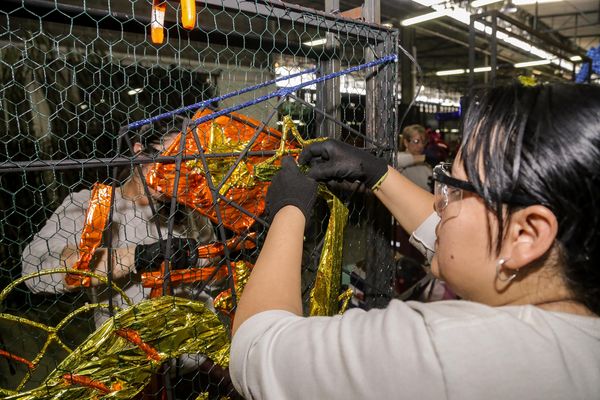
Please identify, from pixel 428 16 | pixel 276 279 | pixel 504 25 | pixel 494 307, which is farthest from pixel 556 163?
pixel 504 25

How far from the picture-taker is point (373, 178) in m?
1.24

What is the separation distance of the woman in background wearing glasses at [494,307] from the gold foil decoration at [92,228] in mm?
553

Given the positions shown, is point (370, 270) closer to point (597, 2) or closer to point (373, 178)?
point (373, 178)

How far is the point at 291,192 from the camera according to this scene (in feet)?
3.15

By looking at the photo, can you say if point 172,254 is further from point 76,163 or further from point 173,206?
point 76,163

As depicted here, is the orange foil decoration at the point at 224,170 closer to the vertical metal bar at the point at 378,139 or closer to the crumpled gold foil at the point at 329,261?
the crumpled gold foil at the point at 329,261

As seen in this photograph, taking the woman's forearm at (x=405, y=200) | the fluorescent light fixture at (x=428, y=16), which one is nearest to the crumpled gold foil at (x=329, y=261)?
the woman's forearm at (x=405, y=200)

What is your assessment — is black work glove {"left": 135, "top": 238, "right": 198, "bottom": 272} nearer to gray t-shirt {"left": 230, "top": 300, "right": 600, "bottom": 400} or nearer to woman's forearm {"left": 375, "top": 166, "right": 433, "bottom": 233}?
gray t-shirt {"left": 230, "top": 300, "right": 600, "bottom": 400}

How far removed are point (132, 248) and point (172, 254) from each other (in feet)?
0.65

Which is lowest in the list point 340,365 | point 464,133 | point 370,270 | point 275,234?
point 370,270

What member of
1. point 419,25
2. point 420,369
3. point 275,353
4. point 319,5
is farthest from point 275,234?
point 419,25

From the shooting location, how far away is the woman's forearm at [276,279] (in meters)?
0.77

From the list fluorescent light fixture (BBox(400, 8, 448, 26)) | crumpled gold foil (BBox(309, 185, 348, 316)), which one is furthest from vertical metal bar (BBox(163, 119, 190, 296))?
fluorescent light fixture (BBox(400, 8, 448, 26))

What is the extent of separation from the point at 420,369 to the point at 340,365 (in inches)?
4.7
